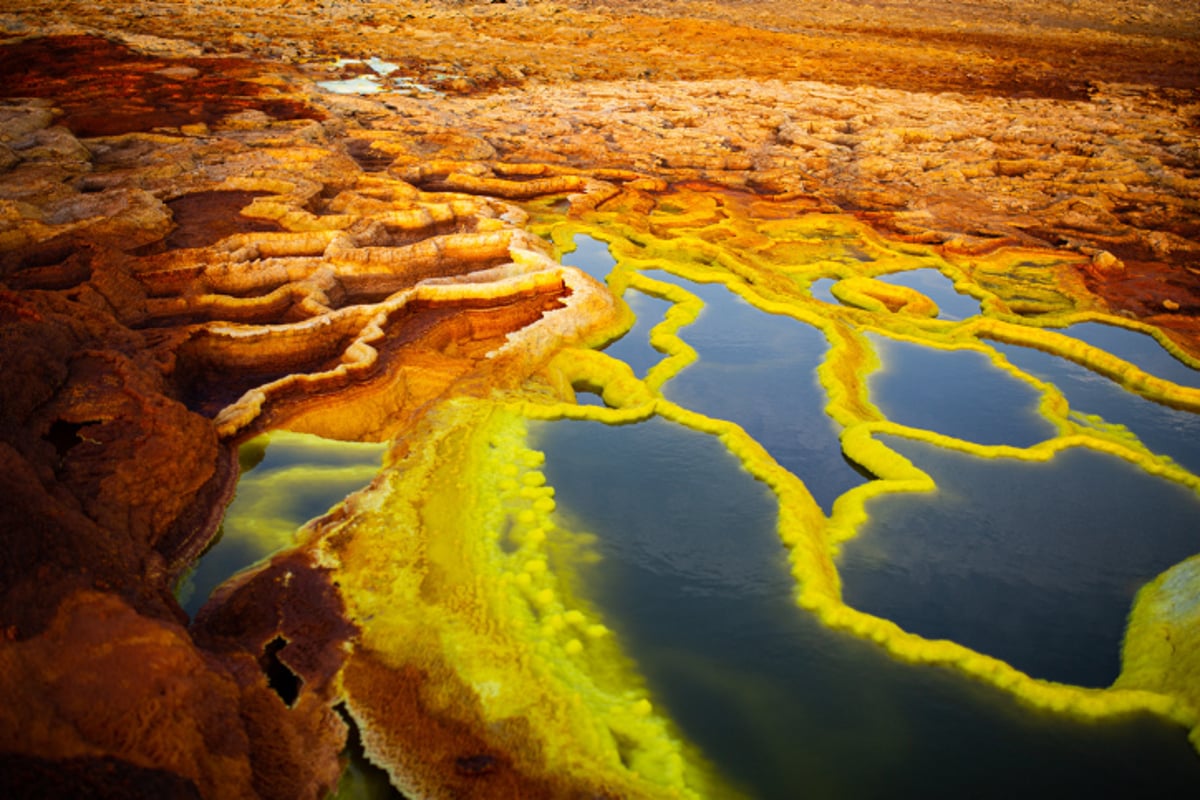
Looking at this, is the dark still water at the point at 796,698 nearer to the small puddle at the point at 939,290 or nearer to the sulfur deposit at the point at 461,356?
the sulfur deposit at the point at 461,356

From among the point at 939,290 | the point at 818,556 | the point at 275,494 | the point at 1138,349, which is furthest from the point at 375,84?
the point at 818,556

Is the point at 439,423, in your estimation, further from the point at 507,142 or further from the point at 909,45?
the point at 909,45

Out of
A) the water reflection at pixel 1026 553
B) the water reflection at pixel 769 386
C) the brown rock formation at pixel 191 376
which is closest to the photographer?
the brown rock formation at pixel 191 376

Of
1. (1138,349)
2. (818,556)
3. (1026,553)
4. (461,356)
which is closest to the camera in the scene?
(818,556)

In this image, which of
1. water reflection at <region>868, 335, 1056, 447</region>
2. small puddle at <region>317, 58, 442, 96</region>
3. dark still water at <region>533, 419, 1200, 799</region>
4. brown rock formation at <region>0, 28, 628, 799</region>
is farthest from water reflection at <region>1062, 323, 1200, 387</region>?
small puddle at <region>317, 58, 442, 96</region>

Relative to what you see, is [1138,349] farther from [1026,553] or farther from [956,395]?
[1026,553]

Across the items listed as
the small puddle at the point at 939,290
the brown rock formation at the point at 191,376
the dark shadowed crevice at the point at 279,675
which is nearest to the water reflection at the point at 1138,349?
the small puddle at the point at 939,290

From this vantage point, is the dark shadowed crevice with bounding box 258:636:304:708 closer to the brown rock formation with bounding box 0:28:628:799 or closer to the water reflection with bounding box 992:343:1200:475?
the brown rock formation with bounding box 0:28:628:799
